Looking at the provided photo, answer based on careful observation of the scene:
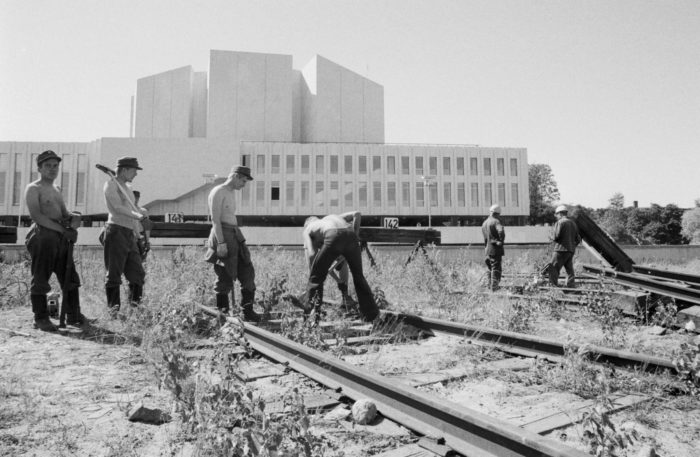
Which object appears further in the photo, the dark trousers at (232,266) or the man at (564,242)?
the man at (564,242)

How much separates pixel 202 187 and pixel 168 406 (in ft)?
173

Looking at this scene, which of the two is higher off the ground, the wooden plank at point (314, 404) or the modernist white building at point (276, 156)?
the modernist white building at point (276, 156)

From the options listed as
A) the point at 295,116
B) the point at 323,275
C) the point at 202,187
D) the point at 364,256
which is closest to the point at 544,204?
the point at 295,116

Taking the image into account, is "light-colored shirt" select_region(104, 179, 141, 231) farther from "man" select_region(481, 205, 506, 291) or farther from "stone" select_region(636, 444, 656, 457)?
"man" select_region(481, 205, 506, 291)

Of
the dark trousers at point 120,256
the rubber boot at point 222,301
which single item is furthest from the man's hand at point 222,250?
the dark trousers at point 120,256

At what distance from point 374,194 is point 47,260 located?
5026cm

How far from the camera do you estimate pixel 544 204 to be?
79000 millimetres

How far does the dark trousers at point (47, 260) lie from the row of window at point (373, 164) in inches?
1909

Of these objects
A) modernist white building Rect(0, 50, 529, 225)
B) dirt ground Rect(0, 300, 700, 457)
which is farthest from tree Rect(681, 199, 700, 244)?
dirt ground Rect(0, 300, 700, 457)

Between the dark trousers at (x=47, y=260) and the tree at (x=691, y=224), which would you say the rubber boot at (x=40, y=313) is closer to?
the dark trousers at (x=47, y=260)

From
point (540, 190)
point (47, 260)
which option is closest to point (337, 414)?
point (47, 260)

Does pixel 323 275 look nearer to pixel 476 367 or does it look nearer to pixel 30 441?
pixel 476 367

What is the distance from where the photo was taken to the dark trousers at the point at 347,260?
5762 mm

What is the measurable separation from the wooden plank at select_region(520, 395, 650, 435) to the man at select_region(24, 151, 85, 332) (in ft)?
19.3
